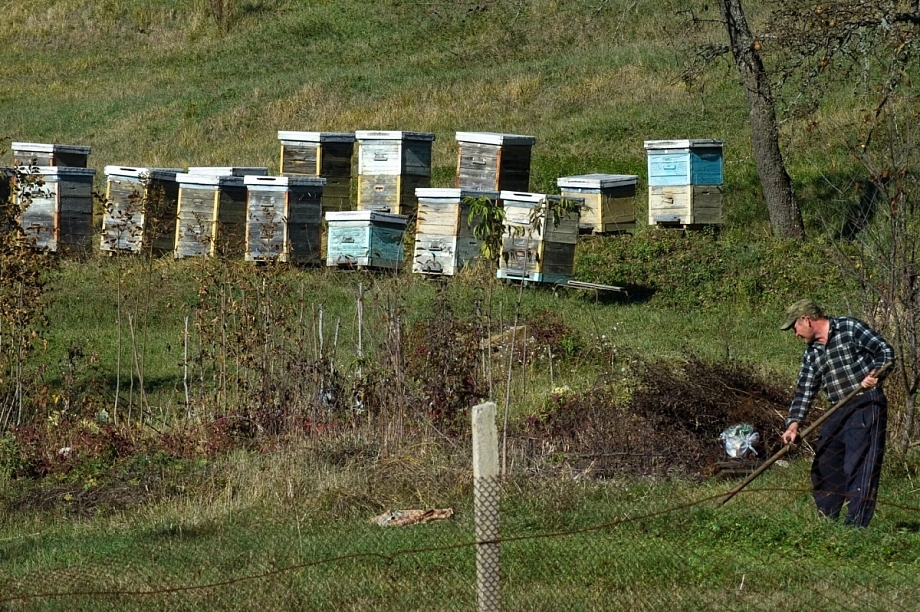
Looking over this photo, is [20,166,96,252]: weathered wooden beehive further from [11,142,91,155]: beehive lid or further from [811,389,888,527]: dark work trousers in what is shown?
[811,389,888,527]: dark work trousers

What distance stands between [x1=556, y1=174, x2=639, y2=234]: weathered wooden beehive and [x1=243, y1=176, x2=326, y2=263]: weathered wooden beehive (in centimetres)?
386

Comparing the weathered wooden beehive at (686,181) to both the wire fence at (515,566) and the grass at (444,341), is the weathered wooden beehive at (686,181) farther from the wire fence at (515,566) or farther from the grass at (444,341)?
the wire fence at (515,566)

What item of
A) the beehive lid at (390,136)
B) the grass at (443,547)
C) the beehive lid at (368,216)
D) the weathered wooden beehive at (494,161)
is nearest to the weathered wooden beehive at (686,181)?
the weathered wooden beehive at (494,161)

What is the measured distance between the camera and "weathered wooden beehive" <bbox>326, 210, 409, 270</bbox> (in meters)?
16.3

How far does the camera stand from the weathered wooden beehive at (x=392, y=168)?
61.8 ft

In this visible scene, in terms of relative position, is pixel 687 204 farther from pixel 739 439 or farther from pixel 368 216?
pixel 739 439

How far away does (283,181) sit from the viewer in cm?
1691

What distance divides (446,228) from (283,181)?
8.21 ft

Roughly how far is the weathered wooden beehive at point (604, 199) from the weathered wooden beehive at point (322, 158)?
377cm

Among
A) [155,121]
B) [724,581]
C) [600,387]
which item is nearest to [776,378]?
[600,387]

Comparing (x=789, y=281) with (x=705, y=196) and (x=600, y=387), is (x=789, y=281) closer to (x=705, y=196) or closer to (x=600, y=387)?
(x=705, y=196)

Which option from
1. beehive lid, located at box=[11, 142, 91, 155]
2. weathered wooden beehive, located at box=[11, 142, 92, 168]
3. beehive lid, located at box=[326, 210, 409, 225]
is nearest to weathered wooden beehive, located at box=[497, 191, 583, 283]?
beehive lid, located at box=[326, 210, 409, 225]

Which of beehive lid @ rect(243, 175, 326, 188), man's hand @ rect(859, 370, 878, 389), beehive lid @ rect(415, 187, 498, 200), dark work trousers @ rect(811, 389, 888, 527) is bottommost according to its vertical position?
dark work trousers @ rect(811, 389, 888, 527)

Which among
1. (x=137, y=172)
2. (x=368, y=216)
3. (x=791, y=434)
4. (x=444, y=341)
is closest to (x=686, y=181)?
(x=368, y=216)
